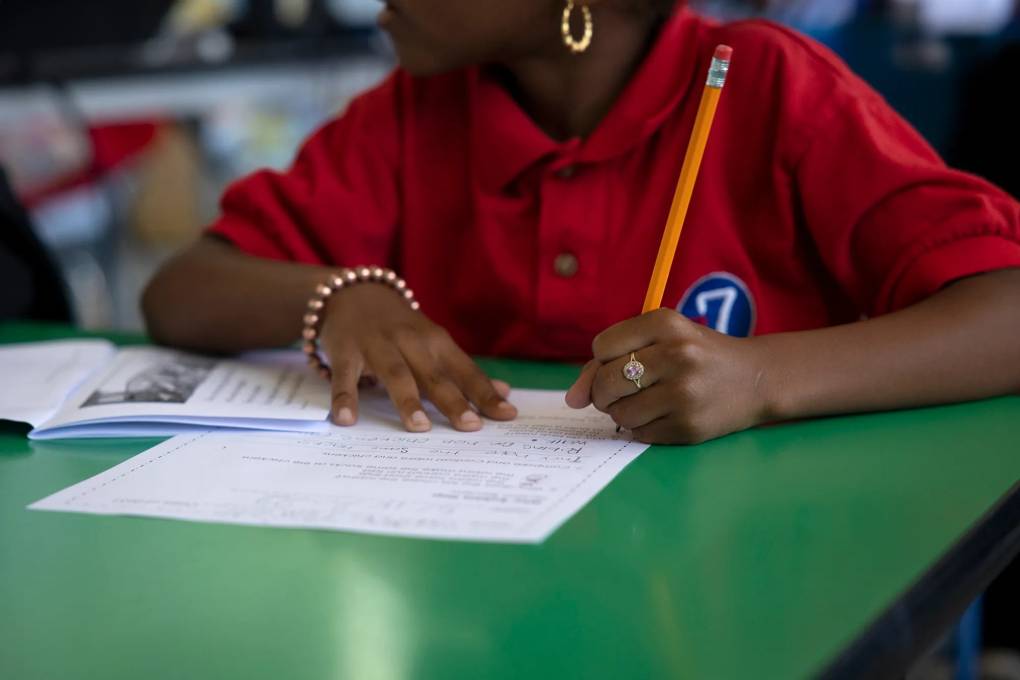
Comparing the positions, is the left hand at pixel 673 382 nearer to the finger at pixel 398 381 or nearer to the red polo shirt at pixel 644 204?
the finger at pixel 398 381

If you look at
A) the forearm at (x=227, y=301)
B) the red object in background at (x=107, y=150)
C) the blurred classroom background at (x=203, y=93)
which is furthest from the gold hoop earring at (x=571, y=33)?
the red object in background at (x=107, y=150)

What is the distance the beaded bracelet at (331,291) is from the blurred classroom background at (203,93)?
0.60 metres

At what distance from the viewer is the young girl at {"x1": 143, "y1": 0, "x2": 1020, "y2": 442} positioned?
33.2 inches

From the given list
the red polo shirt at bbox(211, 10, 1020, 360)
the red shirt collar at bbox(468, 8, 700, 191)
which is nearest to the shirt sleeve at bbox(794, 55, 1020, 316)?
the red polo shirt at bbox(211, 10, 1020, 360)

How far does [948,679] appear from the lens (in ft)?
4.46

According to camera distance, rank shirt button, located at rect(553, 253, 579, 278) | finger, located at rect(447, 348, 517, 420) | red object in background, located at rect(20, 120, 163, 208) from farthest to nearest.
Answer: red object in background, located at rect(20, 120, 163, 208), shirt button, located at rect(553, 253, 579, 278), finger, located at rect(447, 348, 517, 420)

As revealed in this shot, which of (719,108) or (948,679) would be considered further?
(948,679)

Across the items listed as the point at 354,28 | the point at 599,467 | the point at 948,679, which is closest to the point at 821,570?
the point at 599,467

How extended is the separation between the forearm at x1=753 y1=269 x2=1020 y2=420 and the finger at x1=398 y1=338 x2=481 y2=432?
0.20 metres

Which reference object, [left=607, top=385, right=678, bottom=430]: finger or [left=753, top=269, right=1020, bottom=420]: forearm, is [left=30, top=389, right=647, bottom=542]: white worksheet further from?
[left=753, top=269, right=1020, bottom=420]: forearm

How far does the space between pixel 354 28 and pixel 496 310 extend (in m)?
3.18

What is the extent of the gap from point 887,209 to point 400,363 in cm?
42

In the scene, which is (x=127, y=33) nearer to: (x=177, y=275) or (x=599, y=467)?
(x=177, y=275)

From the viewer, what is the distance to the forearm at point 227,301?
1.04 metres
